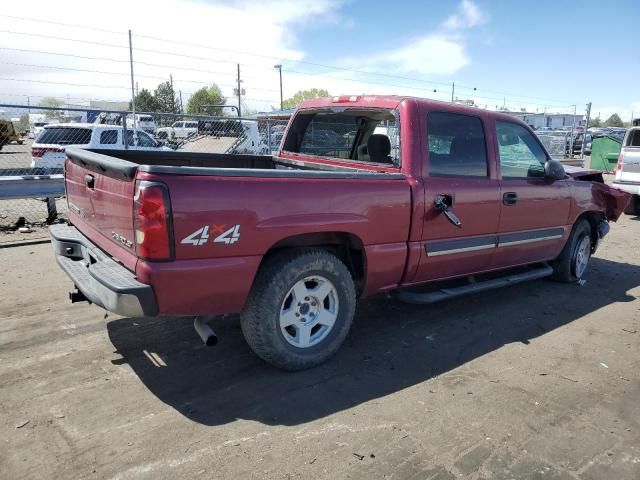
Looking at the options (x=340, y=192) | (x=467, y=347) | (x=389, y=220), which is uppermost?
(x=340, y=192)

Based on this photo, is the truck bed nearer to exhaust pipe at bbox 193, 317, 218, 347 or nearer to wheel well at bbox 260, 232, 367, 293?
wheel well at bbox 260, 232, 367, 293

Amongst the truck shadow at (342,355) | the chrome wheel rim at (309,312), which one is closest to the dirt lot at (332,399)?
the truck shadow at (342,355)

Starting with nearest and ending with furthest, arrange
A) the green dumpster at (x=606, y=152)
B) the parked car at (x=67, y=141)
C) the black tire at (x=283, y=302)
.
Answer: the black tire at (x=283, y=302) → the parked car at (x=67, y=141) → the green dumpster at (x=606, y=152)

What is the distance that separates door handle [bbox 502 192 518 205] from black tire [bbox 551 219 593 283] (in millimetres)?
1488

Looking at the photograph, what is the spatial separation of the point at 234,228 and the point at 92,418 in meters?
1.37

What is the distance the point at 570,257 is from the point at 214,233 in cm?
457

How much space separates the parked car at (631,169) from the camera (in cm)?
1092

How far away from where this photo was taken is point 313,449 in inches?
106

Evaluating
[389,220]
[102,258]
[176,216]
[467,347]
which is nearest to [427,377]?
[467,347]

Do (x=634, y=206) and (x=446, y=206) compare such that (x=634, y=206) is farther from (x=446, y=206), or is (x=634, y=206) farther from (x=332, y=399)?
(x=332, y=399)

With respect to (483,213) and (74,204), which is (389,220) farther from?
(74,204)

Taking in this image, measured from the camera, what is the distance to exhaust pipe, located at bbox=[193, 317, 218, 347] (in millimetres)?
3135

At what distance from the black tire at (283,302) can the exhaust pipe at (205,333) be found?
26 centimetres

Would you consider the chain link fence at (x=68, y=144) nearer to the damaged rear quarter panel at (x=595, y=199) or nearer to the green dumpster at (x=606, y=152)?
the damaged rear quarter panel at (x=595, y=199)
